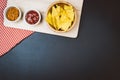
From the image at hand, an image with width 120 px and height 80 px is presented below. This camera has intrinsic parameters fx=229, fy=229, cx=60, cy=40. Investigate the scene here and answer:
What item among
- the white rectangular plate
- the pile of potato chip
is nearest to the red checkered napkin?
the white rectangular plate

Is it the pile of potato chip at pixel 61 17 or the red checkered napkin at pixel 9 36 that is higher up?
the pile of potato chip at pixel 61 17

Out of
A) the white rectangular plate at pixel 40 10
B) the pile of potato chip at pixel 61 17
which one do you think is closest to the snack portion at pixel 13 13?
the white rectangular plate at pixel 40 10

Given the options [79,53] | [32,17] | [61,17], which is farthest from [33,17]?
[79,53]

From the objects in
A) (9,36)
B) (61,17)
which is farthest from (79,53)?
(9,36)

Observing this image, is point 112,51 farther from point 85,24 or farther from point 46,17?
point 46,17

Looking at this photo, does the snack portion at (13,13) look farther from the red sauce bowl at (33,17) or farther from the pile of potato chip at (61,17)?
the pile of potato chip at (61,17)

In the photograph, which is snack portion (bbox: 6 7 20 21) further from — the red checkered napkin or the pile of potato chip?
Answer: the pile of potato chip

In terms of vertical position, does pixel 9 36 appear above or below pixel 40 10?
below

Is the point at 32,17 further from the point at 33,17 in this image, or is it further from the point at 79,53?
the point at 79,53
